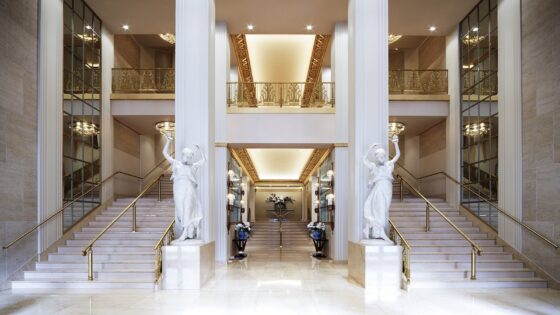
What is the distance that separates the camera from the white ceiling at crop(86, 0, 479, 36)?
14547 mm

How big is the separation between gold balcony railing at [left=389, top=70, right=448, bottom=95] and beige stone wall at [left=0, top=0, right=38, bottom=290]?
10816mm

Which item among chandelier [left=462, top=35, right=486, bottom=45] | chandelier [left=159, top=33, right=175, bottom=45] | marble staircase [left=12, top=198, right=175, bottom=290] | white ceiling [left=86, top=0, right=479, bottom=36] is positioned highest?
white ceiling [left=86, top=0, right=479, bottom=36]

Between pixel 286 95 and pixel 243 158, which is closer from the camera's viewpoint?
pixel 286 95

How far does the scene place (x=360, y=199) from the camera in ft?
34.3

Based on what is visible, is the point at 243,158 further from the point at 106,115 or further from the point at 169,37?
the point at 106,115

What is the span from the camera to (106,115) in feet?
52.4

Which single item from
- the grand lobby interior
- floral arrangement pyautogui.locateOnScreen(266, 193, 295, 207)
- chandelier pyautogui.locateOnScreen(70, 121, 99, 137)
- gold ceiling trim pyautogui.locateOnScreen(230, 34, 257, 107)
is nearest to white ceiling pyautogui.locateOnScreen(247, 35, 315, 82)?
the grand lobby interior

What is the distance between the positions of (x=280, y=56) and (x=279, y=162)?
1177 centimetres

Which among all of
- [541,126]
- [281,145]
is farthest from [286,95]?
[541,126]

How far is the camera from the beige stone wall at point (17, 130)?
1023 cm

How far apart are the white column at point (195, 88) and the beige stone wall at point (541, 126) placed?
6918 millimetres

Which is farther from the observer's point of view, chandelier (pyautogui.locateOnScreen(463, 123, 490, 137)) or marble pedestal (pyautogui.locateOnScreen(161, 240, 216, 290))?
chandelier (pyautogui.locateOnScreen(463, 123, 490, 137))

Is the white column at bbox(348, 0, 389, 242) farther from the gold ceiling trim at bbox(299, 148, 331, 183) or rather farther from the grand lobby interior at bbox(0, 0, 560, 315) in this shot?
the gold ceiling trim at bbox(299, 148, 331, 183)

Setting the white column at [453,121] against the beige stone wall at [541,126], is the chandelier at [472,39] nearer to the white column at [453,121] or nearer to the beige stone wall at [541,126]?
the white column at [453,121]
